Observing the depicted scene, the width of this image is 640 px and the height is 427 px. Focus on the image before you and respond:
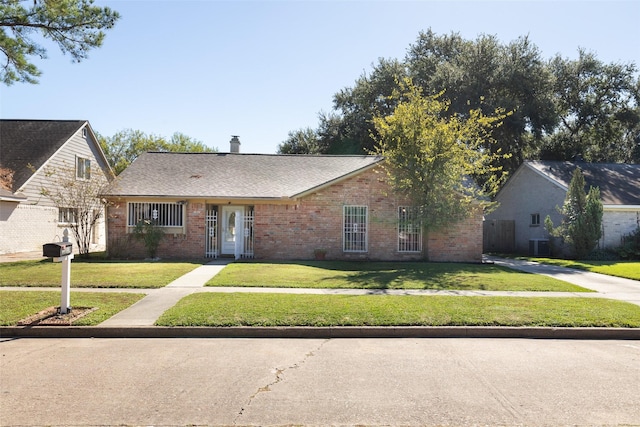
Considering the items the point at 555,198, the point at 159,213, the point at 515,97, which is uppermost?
the point at 515,97

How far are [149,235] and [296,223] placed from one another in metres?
5.54

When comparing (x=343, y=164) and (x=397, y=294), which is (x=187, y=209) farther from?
(x=397, y=294)

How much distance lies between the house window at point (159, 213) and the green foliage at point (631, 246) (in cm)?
1871

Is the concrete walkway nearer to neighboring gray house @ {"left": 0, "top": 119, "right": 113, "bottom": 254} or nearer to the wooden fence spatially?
the wooden fence

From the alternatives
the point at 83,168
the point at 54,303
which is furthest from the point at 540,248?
the point at 83,168

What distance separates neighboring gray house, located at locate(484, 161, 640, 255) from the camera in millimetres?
20047

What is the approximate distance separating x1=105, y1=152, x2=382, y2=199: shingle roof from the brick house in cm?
12

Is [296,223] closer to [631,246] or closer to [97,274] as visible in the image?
[97,274]

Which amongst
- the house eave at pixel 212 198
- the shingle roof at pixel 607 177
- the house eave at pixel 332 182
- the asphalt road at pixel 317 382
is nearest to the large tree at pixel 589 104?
the shingle roof at pixel 607 177

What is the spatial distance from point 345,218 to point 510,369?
474 inches

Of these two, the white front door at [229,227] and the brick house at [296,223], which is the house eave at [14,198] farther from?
the white front door at [229,227]

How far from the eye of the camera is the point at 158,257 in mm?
17203

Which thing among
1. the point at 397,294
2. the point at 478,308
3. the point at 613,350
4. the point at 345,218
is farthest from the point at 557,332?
the point at 345,218

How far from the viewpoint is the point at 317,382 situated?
487cm
